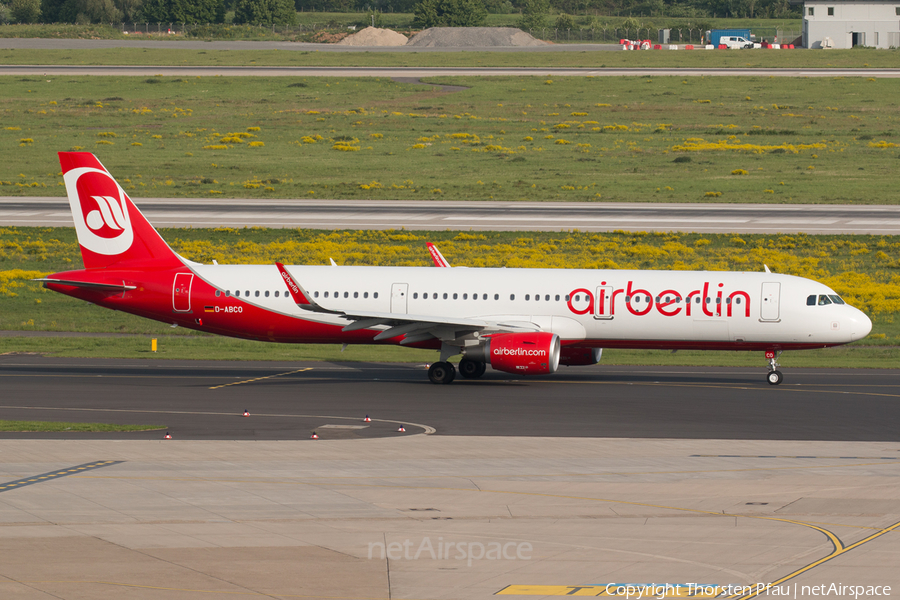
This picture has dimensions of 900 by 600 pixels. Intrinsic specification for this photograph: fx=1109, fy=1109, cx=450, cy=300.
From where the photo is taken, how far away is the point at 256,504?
2311 centimetres

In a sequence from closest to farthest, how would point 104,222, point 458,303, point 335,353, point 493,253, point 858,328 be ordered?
point 858,328 < point 458,303 < point 104,222 < point 335,353 < point 493,253

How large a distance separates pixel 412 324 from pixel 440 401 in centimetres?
406

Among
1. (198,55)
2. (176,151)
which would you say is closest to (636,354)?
(176,151)

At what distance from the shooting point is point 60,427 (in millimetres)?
32062

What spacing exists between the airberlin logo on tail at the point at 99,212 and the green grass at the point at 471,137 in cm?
5124

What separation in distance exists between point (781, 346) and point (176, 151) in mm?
87920

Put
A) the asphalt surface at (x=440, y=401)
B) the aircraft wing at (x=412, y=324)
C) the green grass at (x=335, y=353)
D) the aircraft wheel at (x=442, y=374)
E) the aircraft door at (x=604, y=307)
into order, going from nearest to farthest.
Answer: the asphalt surface at (x=440, y=401), the aircraft wing at (x=412, y=324), the aircraft door at (x=604, y=307), the aircraft wheel at (x=442, y=374), the green grass at (x=335, y=353)

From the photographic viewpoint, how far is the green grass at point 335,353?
1889 inches

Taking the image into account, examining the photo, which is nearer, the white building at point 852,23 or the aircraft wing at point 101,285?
the aircraft wing at point 101,285
